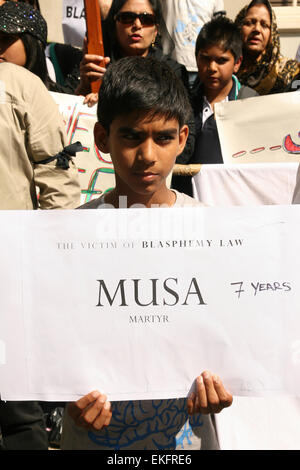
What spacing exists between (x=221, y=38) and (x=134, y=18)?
1.96ft

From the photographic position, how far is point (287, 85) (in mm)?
4539

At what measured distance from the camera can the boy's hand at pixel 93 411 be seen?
66.9 inches

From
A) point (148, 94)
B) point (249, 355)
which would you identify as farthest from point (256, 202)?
point (249, 355)

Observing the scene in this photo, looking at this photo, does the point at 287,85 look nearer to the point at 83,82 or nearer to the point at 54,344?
the point at 83,82

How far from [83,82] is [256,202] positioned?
1.15 m

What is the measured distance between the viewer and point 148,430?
1813mm

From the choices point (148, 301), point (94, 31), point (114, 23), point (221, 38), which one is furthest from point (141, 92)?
point (221, 38)

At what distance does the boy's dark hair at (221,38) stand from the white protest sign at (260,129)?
527 millimetres

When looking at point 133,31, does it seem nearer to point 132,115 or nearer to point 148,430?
point 132,115

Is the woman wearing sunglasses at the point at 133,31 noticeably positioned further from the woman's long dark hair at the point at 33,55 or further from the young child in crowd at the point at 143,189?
the young child in crowd at the point at 143,189

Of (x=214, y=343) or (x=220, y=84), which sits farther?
(x=220, y=84)

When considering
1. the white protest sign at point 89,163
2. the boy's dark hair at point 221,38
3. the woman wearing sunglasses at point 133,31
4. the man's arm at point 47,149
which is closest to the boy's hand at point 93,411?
the man's arm at point 47,149

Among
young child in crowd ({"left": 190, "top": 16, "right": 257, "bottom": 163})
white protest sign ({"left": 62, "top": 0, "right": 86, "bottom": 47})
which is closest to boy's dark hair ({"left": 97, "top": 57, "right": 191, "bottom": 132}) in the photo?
young child in crowd ({"left": 190, "top": 16, "right": 257, "bottom": 163})
